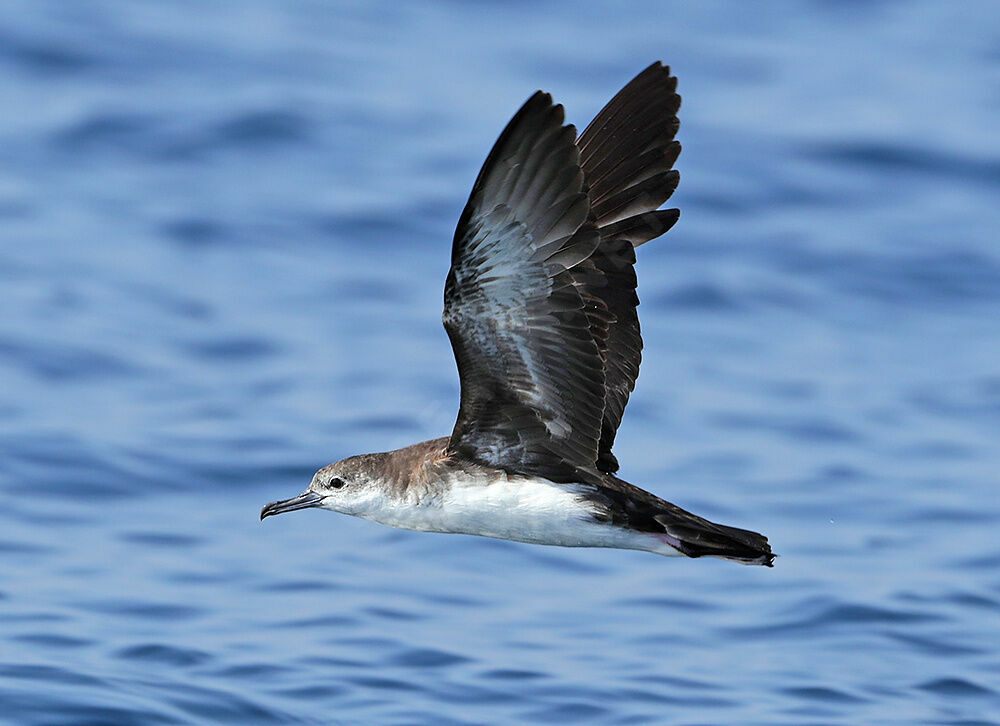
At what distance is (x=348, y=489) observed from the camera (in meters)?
8.22

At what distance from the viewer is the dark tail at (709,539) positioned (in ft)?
24.9

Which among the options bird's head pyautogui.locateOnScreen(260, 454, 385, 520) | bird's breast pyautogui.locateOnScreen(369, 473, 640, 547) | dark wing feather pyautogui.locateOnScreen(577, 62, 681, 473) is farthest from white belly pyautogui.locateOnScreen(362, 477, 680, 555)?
dark wing feather pyautogui.locateOnScreen(577, 62, 681, 473)

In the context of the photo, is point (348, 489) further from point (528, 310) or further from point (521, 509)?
point (528, 310)

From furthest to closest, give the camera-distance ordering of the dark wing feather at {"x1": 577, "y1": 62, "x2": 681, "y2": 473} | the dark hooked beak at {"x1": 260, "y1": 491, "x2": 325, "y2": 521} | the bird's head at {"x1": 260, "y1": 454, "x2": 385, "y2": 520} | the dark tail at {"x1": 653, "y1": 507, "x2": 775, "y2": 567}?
the dark hooked beak at {"x1": 260, "y1": 491, "x2": 325, "y2": 521} → the dark wing feather at {"x1": 577, "y1": 62, "x2": 681, "y2": 473} → the bird's head at {"x1": 260, "y1": 454, "x2": 385, "y2": 520} → the dark tail at {"x1": 653, "y1": 507, "x2": 775, "y2": 567}

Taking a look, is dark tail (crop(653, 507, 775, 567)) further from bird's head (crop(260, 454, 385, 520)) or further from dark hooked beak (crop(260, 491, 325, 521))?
dark hooked beak (crop(260, 491, 325, 521))

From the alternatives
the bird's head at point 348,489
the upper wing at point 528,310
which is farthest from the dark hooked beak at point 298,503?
the upper wing at point 528,310

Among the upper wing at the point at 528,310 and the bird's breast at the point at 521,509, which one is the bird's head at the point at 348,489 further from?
the upper wing at the point at 528,310

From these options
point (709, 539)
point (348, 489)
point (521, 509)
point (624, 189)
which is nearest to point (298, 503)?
point (348, 489)

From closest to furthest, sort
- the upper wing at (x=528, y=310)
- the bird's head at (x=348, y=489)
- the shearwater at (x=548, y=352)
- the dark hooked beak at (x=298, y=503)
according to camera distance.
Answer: the upper wing at (x=528, y=310) → the shearwater at (x=548, y=352) → the bird's head at (x=348, y=489) → the dark hooked beak at (x=298, y=503)

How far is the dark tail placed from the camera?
759 centimetres

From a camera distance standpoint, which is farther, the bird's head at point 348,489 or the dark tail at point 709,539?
the bird's head at point 348,489

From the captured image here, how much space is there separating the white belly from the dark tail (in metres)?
0.09

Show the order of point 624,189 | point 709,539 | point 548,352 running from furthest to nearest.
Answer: point 624,189 → point 709,539 → point 548,352

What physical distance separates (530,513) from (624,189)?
1678 millimetres
